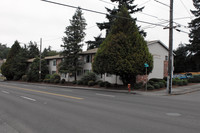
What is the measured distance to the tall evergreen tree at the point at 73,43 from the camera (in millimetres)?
29484

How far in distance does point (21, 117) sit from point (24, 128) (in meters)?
1.60

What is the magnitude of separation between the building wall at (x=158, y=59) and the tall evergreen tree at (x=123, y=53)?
745 cm

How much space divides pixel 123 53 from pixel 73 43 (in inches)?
557

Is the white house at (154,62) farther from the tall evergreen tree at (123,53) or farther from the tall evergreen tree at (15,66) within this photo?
the tall evergreen tree at (15,66)

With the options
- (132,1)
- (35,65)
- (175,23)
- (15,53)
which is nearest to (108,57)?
(175,23)

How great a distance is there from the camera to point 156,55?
26.6 metres

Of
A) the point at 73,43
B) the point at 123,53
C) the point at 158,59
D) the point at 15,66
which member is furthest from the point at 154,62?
the point at 15,66

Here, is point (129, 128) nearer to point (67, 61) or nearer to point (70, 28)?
point (67, 61)

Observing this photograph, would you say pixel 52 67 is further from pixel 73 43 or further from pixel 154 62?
pixel 154 62

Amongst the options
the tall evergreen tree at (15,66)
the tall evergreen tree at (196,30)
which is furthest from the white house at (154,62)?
the tall evergreen tree at (15,66)

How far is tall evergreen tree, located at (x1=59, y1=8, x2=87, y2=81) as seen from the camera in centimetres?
2948

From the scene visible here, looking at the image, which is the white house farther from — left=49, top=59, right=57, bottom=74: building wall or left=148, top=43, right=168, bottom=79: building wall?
left=49, top=59, right=57, bottom=74: building wall

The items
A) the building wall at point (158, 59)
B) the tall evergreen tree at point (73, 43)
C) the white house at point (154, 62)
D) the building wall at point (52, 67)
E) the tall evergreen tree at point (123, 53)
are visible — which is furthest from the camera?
the building wall at point (52, 67)

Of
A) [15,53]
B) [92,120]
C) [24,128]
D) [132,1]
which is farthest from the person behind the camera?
[15,53]
